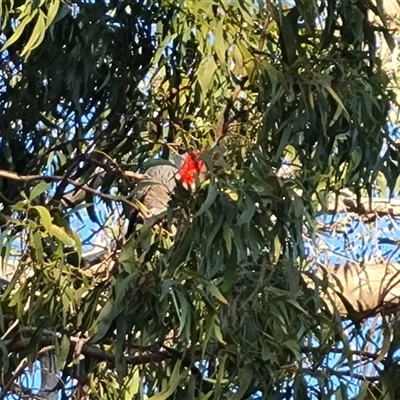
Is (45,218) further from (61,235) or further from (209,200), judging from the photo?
(209,200)

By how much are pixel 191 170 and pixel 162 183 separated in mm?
107

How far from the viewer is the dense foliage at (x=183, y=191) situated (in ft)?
5.41

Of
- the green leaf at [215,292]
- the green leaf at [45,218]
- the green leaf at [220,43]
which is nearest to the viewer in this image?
the green leaf at [215,292]

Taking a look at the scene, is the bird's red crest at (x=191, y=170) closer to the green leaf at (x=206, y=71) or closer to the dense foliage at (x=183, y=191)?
the dense foliage at (x=183, y=191)

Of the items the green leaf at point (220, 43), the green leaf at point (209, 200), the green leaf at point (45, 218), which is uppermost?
the green leaf at point (220, 43)

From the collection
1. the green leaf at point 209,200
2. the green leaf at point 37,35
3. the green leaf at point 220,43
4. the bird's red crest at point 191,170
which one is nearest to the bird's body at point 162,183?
the bird's red crest at point 191,170

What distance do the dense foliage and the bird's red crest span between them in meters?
0.04

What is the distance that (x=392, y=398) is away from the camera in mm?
1708

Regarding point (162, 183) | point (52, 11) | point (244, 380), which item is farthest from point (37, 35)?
point (244, 380)

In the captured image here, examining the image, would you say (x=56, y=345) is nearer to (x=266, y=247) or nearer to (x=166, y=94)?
(x=266, y=247)

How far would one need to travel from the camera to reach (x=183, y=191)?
1.67 metres

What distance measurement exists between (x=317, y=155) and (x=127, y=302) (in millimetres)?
486

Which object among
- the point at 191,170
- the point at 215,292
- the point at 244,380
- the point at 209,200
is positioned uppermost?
the point at 191,170

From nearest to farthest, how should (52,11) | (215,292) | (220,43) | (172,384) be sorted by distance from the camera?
(215,292) < (172,384) < (52,11) < (220,43)
